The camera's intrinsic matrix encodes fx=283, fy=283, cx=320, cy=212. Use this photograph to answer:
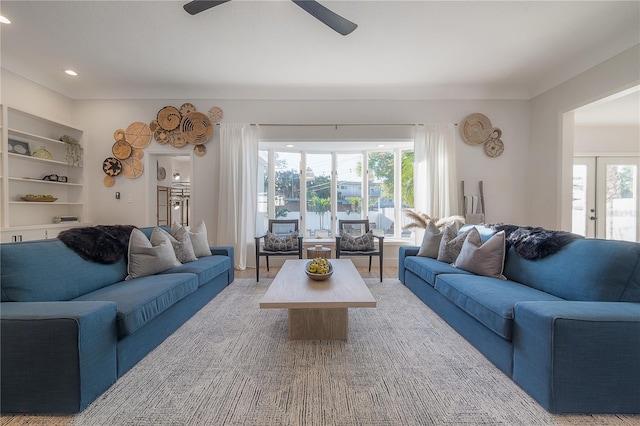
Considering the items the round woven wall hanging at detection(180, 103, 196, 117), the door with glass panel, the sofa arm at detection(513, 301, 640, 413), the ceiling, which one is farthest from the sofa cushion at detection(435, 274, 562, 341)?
the door with glass panel

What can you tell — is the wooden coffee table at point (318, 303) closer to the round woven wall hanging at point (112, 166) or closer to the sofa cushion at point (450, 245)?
the sofa cushion at point (450, 245)

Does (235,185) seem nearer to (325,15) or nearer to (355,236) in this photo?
(355,236)

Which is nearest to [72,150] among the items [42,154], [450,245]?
[42,154]

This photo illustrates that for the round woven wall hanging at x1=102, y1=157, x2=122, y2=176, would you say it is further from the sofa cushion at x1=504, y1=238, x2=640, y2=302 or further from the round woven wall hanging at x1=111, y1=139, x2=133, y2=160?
the sofa cushion at x1=504, y1=238, x2=640, y2=302

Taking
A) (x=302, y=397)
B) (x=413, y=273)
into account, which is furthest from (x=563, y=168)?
(x=302, y=397)

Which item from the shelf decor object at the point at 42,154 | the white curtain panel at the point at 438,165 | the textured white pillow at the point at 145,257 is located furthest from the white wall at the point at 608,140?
the shelf decor object at the point at 42,154

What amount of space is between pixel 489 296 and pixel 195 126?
15.0ft

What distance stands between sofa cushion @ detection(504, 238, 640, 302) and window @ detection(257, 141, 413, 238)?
3096 mm

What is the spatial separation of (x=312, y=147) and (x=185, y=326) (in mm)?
3711

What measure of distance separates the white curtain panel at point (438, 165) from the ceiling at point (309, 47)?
60cm

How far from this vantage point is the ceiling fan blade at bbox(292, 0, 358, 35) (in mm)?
2136

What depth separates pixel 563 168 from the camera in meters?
4.04

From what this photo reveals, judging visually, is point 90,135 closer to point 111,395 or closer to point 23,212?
point 23,212

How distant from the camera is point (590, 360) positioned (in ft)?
4.51
